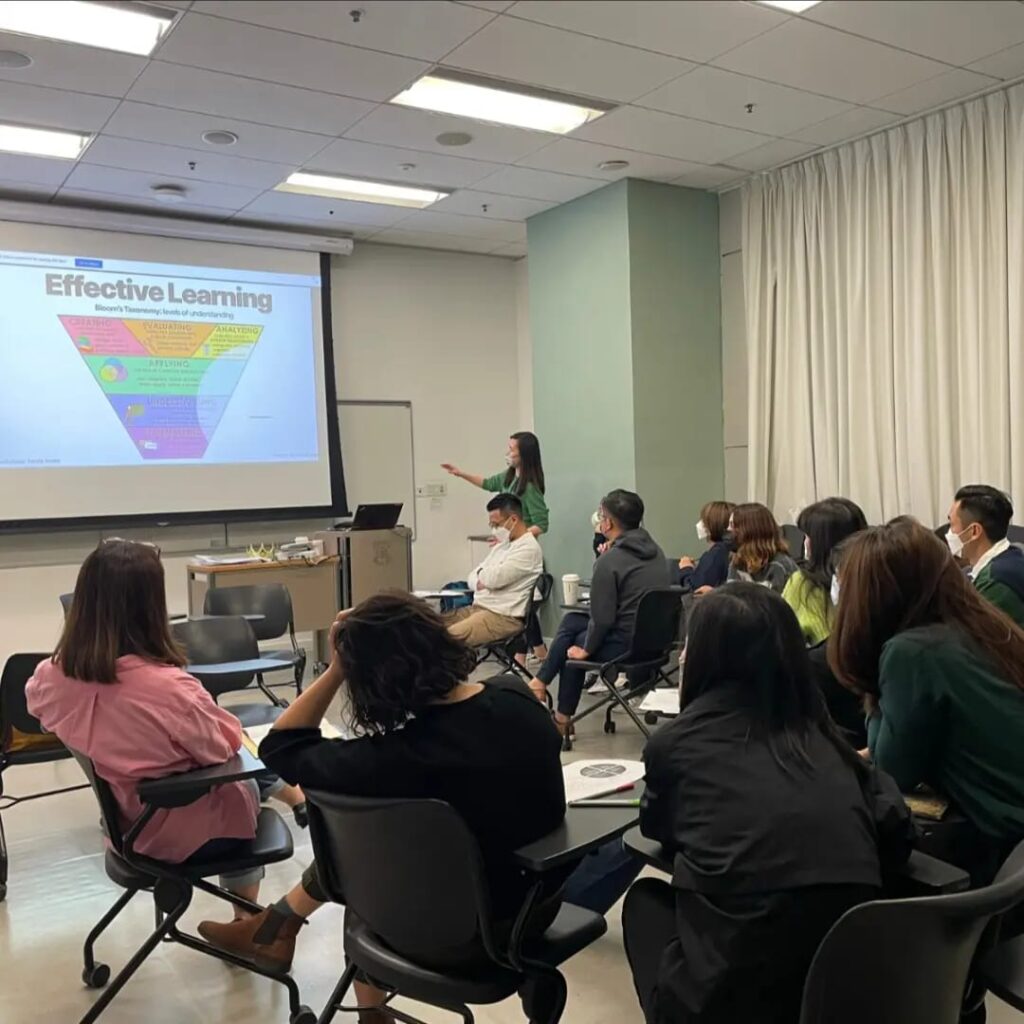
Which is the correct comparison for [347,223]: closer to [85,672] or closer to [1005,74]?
[1005,74]

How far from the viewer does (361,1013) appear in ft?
6.82

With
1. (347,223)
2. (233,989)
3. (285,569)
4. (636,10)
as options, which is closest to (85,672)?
(233,989)

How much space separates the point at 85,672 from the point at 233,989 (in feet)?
2.94

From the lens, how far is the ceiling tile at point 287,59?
10.8 feet

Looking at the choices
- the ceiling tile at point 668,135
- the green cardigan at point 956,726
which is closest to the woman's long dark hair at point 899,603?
the green cardigan at point 956,726

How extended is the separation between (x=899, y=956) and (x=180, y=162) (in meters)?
4.96

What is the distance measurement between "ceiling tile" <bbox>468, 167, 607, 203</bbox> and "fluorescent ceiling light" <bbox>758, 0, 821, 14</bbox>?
2.25m

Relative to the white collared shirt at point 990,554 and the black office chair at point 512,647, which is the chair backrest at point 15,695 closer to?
the black office chair at point 512,647

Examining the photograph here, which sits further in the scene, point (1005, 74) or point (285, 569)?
point (285, 569)

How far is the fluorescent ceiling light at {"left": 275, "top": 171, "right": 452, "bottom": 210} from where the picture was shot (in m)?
5.48

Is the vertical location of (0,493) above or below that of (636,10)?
below

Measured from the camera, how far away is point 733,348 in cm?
595

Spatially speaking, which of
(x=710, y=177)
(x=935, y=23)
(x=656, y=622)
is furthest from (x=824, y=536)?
(x=710, y=177)

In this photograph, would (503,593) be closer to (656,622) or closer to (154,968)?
(656,622)
